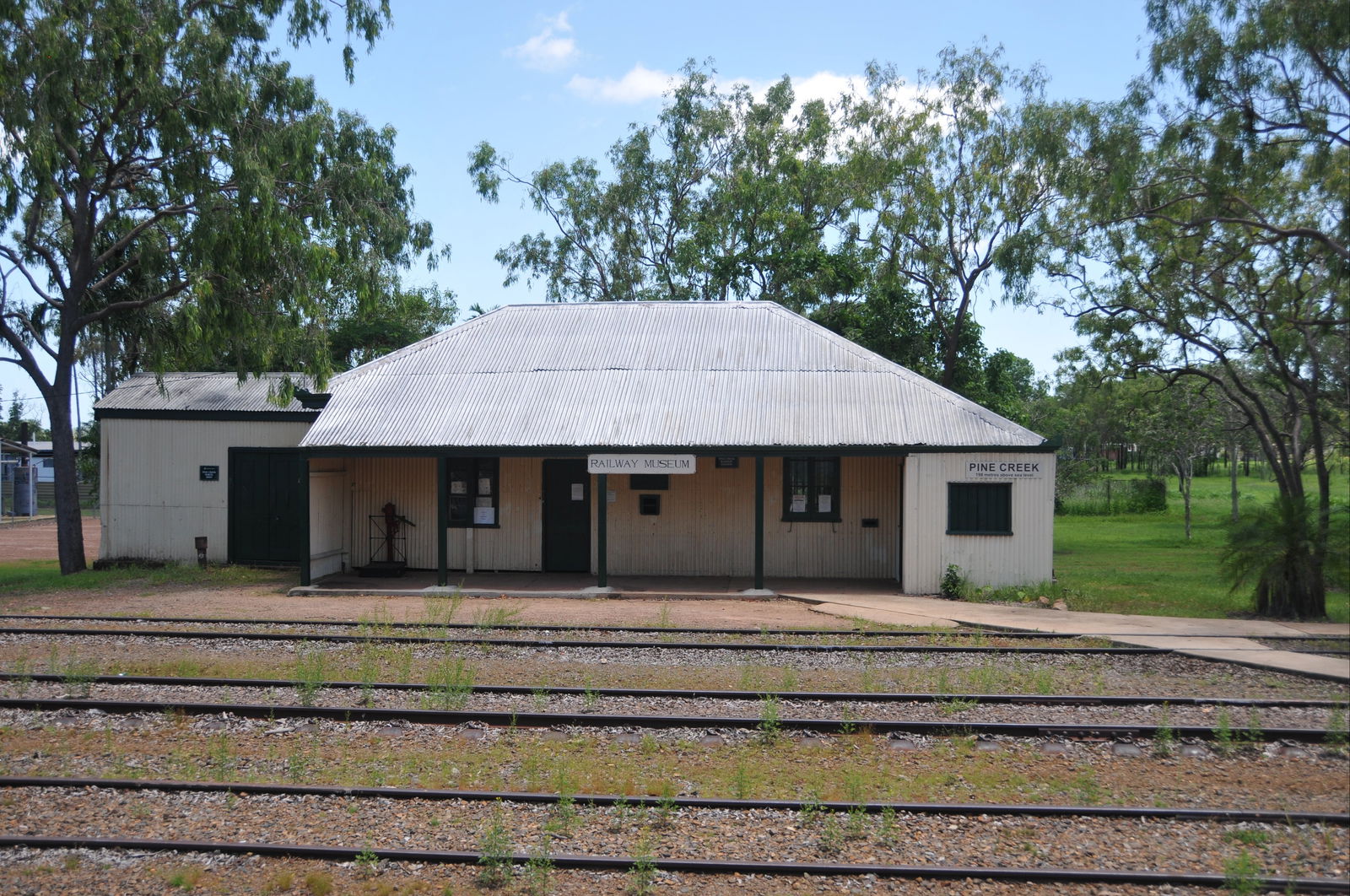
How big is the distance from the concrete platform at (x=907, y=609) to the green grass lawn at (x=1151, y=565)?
1.55 m

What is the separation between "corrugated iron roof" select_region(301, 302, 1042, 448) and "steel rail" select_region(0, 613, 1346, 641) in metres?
4.21

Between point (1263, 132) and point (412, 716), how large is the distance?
1367cm

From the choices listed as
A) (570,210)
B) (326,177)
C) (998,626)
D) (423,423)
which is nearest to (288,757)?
(998,626)

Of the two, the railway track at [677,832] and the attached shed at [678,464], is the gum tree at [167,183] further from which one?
the railway track at [677,832]

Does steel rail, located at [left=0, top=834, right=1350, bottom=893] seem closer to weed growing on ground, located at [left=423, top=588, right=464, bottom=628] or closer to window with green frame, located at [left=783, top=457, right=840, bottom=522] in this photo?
weed growing on ground, located at [left=423, top=588, right=464, bottom=628]

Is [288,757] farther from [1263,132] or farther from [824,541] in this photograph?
[1263,132]

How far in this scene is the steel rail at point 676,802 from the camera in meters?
7.08

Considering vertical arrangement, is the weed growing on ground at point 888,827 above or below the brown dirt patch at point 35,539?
above

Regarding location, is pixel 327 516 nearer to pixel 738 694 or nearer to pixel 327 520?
pixel 327 520

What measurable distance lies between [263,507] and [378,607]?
6.47m

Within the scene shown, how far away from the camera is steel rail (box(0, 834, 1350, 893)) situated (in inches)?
A: 242

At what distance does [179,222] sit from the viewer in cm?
2186

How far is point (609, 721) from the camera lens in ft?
30.7

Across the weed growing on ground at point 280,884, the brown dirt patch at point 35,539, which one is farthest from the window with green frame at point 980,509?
the brown dirt patch at point 35,539
